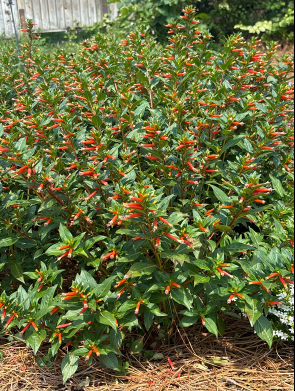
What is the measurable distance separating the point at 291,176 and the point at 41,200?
1541 mm

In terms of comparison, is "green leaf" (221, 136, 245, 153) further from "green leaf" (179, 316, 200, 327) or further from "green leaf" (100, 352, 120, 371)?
"green leaf" (100, 352, 120, 371)

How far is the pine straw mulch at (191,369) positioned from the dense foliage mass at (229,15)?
844 centimetres

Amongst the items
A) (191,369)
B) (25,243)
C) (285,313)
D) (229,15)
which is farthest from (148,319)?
(229,15)

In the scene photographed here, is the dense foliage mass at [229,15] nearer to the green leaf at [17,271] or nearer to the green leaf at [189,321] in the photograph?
the green leaf at [17,271]

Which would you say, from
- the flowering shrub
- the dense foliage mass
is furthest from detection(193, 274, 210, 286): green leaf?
the dense foliage mass

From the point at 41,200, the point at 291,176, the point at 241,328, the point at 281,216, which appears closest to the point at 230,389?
the point at 241,328

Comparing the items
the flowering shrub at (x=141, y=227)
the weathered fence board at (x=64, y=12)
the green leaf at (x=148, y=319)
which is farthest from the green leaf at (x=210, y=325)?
the weathered fence board at (x=64, y=12)

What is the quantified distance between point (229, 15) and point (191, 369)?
1016 centimetres

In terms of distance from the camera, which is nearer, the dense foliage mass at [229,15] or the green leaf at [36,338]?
the green leaf at [36,338]

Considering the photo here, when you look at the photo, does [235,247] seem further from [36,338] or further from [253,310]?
[36,338]

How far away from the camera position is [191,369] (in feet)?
7.34

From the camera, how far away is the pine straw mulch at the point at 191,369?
214 centimetres

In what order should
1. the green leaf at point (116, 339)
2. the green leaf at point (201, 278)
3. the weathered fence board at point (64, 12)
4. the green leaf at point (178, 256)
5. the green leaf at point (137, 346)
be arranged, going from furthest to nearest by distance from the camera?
1. the weathered fence board at point (64, 12)
2. the green leaf at point (137, 346)
3. the green leaf at point (116, 339)
4. the green leaf at point (201, 278)
5. the green leaf at point (178, 256)

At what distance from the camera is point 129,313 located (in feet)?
6.70
